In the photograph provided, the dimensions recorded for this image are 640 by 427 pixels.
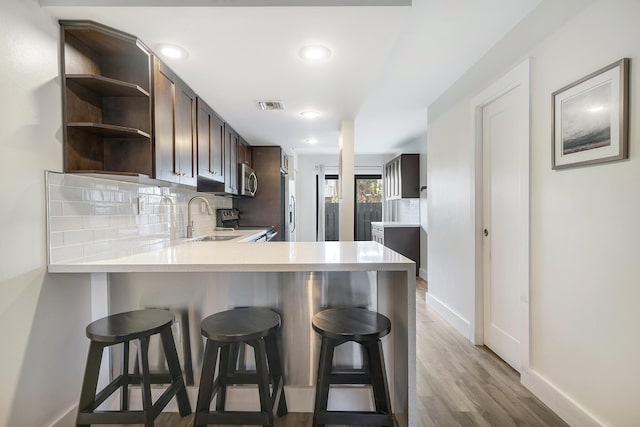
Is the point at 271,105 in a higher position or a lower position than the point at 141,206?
higher

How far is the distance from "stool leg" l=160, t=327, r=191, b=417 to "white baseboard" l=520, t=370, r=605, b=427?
2.07 m

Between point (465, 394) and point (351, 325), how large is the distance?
1.11 metres

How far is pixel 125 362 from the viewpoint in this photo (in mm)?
1604

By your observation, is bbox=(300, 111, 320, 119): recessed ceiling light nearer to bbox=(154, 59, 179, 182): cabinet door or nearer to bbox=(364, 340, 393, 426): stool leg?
Result: bbox=(154, 59, 179, 182): cabinet door

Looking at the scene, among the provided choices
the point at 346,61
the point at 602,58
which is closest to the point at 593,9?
the point at 602,58

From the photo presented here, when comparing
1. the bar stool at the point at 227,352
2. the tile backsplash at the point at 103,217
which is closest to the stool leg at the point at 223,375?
the bar stool at the point at 227,352

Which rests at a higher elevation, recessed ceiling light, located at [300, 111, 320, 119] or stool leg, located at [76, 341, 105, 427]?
recessed ceiling light, located at [300, 111, 320, 119]

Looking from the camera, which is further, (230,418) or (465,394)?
(465,394)

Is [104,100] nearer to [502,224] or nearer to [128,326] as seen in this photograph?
[128,326]

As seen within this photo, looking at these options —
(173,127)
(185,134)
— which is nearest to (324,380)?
(173,127)

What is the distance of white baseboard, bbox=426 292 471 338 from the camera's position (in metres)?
2.81

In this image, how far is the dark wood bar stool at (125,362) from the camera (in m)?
1.36

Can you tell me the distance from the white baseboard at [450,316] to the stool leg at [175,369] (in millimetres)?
2296

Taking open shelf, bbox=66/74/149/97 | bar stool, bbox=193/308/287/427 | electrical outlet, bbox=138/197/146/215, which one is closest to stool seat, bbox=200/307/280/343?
bar stool, bbox=193/308/287/427
